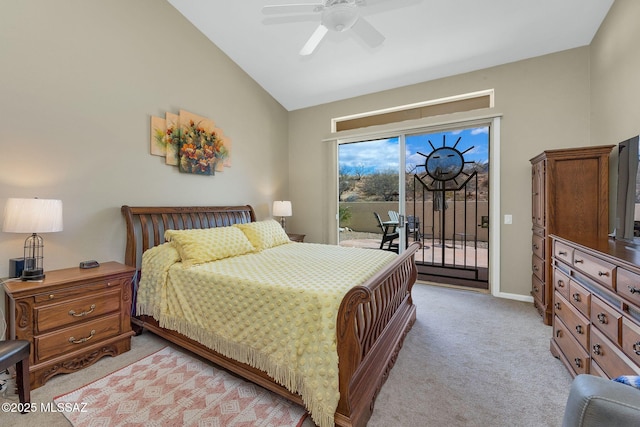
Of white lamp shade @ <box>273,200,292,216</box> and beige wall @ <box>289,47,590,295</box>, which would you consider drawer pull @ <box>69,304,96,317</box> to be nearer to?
white lamp shade @ <box>273,200,292,216</box>

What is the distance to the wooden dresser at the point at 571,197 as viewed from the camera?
2562mm

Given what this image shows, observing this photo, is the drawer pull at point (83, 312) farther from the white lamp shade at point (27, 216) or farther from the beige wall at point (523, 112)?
the beige wall at point (523, 112)

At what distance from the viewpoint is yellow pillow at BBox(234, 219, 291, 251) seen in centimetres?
328

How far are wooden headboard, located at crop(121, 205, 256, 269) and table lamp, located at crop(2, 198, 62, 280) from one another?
676mm

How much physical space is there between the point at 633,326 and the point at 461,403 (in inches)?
40.1

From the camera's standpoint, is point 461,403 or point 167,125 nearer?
point 461,403

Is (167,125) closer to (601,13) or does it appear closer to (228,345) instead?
(228,345)

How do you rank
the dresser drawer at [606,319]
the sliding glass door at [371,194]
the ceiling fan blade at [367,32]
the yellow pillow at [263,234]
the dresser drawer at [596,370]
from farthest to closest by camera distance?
1. the sliding glass door at [371,194]
2. the yellow pillow at [263,234]
3. the ceiling fan blade at [367,32]
4. the dresser drawer at [596,370]
5. the dresser drawer at [606,319]

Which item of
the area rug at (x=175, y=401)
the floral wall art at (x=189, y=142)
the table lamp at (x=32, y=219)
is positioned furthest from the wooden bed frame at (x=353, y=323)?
the table lamp at (x=32, y=219)

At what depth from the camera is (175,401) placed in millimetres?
1753

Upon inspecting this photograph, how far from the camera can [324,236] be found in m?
4.98

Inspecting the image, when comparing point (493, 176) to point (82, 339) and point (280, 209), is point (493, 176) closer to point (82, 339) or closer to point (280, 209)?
point (280, 209)

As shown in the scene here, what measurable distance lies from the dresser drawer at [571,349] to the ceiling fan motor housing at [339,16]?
9.44 feet

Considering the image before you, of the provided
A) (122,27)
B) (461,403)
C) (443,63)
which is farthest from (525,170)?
(122,27)
